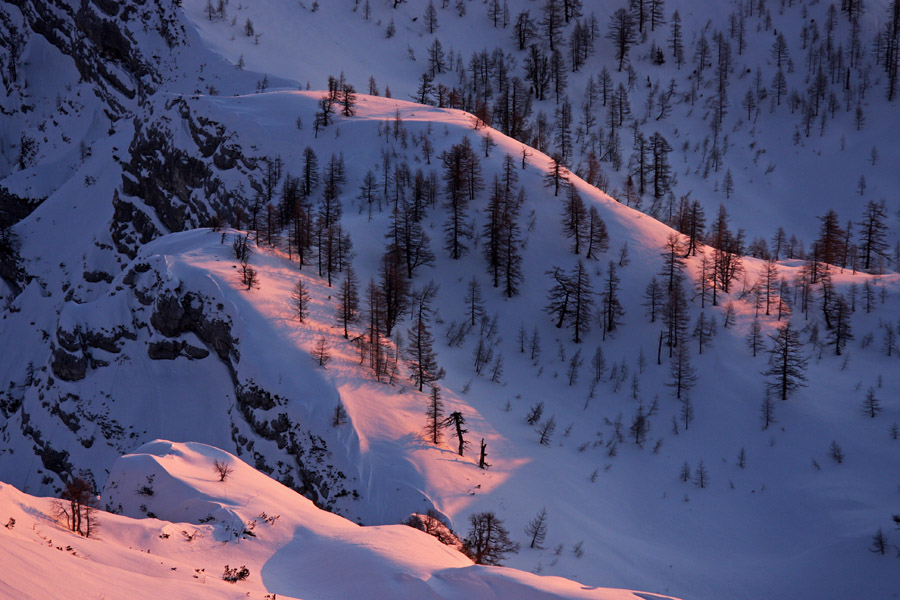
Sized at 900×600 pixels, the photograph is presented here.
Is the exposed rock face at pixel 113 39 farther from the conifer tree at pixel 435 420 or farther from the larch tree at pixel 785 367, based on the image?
the larch tree at pixel 785 367

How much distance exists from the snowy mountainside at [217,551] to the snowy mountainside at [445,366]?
2.91 meters

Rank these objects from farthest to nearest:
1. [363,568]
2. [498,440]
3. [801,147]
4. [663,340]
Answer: [801,147], [663,340], [498,440], [363,568]

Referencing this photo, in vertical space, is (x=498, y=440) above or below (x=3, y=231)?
below

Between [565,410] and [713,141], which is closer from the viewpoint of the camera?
[565,410]

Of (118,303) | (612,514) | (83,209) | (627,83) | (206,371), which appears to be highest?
(627,83)

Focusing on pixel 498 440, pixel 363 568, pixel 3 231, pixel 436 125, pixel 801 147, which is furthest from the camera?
pixel 801 147

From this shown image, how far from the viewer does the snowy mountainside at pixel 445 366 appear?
41719 mm

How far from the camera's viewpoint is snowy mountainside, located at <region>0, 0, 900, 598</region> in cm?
4172

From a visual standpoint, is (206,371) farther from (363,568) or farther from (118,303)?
(363,568)

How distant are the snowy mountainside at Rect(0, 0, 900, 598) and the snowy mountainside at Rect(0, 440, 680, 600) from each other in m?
2.91

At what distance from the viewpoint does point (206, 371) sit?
4969cm

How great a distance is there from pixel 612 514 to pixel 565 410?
1107cm

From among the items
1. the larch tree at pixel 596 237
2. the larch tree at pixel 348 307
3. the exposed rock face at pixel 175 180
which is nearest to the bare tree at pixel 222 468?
→ the larch tree at pixel 348 307

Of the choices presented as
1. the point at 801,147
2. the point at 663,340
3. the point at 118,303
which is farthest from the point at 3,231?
the point at 801,147
